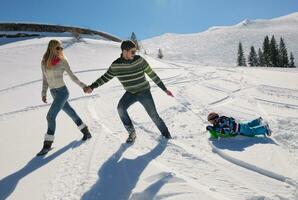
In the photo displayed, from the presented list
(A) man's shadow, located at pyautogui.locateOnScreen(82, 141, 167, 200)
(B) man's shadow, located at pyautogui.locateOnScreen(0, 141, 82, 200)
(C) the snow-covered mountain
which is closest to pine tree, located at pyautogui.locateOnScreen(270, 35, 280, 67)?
(C) the snow-covered mountain

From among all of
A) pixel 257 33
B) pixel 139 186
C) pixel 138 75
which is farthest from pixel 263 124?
pixel 257 33

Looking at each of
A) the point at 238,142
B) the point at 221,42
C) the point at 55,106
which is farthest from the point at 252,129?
the point at 221,42

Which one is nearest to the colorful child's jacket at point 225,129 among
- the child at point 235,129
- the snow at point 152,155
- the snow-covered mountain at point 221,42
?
the child at point 235,129

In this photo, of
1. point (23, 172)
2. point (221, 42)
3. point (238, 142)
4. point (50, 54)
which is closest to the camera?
point (23, 172)

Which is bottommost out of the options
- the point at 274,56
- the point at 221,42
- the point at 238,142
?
the point at 274,56

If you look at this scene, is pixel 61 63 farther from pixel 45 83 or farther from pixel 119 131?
pixel 119 131

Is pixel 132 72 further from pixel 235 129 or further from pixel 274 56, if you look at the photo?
pixel 274 56

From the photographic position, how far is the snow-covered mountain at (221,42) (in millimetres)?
88981

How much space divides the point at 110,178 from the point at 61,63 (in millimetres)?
2223

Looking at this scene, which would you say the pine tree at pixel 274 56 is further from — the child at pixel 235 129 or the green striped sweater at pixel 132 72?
the green striped sweater at pixel 132 72

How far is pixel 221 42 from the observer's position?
350ft

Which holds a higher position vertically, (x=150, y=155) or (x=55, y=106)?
(x=55, y=106)

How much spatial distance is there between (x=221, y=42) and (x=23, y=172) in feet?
350

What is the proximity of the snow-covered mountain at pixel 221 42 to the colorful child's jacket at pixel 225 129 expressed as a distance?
74638 millimetres
